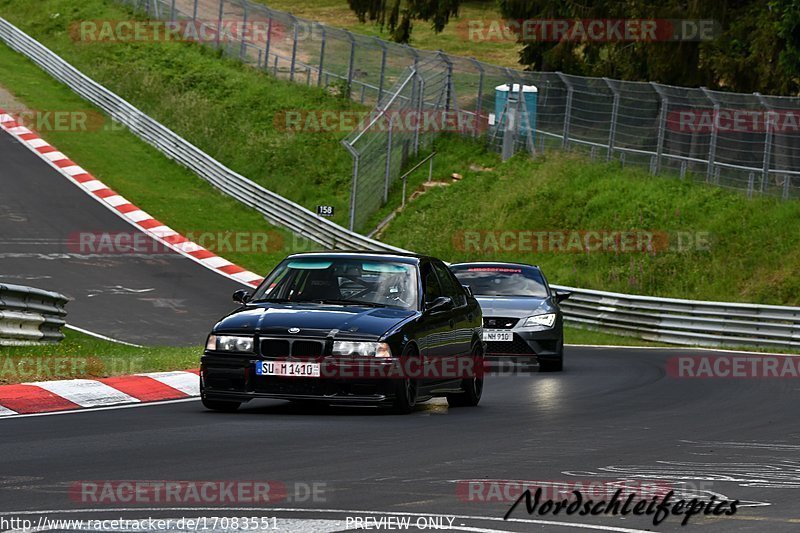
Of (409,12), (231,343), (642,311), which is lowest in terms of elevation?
(642,311)

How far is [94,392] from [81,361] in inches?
66.0

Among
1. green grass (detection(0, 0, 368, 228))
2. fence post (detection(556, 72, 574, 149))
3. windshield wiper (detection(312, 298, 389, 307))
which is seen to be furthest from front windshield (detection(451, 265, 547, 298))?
green grass (detection(0, 0, 368, 228))

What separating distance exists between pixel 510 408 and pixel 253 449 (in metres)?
4.45

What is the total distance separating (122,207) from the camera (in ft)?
122

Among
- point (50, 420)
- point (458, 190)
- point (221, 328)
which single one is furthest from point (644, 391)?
point (458, 190)

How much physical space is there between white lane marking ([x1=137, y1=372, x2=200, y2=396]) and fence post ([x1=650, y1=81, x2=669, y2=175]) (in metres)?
19.4

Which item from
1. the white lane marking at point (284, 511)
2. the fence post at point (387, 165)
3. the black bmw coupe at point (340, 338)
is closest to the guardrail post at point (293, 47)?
the fence post at point (387, 165)

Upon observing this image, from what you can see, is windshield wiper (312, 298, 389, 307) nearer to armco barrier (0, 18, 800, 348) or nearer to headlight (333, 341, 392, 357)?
headlight (333, 341, 392, 357)

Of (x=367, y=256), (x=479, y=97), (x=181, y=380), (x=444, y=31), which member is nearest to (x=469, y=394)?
(x=367, y=256)

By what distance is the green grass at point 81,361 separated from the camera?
523 inches

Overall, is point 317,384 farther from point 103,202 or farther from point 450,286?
point 103,202

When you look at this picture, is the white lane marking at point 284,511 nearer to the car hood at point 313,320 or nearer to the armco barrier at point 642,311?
the car hood at point 313,320

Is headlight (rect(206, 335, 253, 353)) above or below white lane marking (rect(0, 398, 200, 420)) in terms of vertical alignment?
above

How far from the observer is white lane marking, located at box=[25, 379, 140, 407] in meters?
12.4
